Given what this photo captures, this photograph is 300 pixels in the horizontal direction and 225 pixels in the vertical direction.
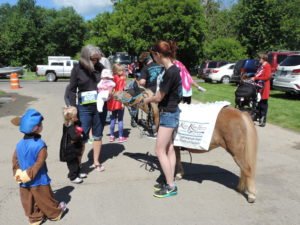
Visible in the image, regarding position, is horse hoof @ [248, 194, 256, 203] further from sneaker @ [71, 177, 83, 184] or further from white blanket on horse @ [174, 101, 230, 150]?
sneaker @ [71, 177, 83, 184]

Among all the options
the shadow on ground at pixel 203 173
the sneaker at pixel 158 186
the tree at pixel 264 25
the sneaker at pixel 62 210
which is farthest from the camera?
the tree at pixel 264 25

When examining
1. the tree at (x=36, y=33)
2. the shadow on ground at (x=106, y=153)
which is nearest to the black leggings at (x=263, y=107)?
the shadow on ground at (x=106, y=153)

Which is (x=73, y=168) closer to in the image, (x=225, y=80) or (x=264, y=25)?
(x=225, y=80)

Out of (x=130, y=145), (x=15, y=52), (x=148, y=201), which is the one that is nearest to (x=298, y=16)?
(x=15, y=52)

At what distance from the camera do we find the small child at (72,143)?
5199mm

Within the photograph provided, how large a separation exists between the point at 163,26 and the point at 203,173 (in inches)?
1242

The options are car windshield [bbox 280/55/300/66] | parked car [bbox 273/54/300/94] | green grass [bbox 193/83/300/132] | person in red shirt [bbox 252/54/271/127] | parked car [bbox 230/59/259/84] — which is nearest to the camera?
person in red shirt [bbox 252/54/271/127]

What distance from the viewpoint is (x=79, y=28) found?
76125mm

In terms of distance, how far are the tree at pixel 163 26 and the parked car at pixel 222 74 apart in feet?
32.2

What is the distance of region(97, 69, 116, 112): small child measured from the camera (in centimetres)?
563

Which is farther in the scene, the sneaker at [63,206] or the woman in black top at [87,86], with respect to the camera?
the woman in black top at [87,86]

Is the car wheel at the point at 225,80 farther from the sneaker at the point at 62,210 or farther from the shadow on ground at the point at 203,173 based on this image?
the sneaker at the point at 62,210

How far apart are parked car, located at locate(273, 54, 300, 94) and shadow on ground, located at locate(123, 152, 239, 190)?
32.4 ft

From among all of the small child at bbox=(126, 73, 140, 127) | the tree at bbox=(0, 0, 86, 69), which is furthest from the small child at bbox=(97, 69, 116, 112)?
the tree at bbox=(0, 0, 86, 69)
